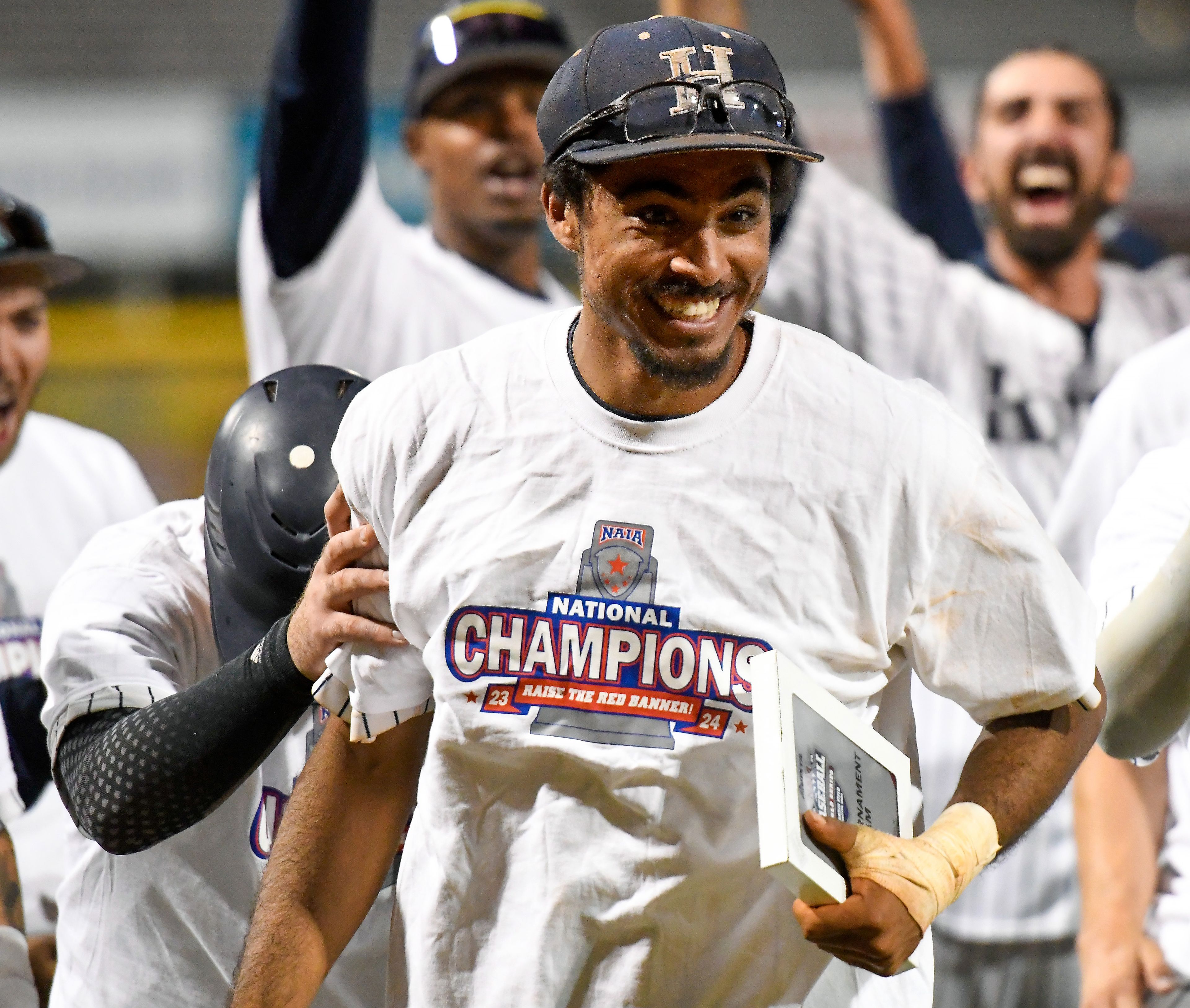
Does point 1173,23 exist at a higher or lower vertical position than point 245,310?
→ higher

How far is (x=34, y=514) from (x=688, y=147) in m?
2.99

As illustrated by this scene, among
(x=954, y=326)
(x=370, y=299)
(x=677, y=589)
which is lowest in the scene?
(x=954, y=326)

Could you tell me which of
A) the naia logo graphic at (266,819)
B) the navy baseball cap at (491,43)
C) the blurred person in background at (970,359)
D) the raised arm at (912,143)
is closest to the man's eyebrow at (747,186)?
the naia logo graphic at (266,819)

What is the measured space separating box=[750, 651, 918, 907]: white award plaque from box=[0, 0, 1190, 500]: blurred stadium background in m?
3.70

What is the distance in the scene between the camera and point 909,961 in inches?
57.2

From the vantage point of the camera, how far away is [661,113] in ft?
5.05

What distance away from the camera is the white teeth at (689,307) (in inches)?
62.2

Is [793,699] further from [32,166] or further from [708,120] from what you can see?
[32,166]

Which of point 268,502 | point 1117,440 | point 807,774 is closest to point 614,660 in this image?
point 807,774

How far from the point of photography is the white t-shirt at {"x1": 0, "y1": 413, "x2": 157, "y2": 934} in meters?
3.47

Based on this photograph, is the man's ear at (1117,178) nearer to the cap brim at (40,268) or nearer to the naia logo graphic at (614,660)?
the cap brim at (40,268)

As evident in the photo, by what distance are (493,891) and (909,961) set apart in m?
0.46

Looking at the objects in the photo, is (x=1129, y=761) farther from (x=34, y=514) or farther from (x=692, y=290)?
(x=34, y=514)

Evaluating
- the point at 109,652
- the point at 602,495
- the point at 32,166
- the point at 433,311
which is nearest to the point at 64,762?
the point at 109,652
